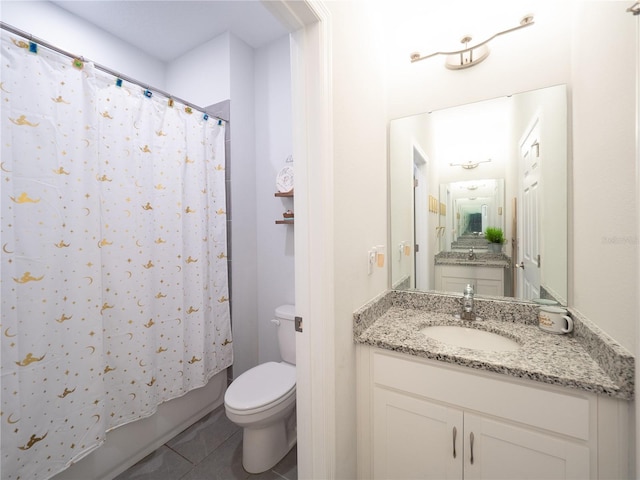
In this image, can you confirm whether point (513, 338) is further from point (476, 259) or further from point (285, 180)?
point (285, 180)

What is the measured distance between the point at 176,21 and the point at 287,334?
224cm

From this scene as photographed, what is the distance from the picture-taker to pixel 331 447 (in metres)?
0.99

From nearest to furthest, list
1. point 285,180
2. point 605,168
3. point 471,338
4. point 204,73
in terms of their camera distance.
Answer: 1. point 605,168
2. point 471,338
3. point 285,180
4. point 204,73

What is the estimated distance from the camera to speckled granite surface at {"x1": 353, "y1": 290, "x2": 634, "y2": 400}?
79cm

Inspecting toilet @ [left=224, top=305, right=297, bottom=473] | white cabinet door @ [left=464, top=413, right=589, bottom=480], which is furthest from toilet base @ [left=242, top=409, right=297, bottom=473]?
white cabinet door @ [left=464, top=413, right=589, bottom=480]

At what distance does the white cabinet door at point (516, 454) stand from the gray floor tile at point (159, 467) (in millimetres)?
1449

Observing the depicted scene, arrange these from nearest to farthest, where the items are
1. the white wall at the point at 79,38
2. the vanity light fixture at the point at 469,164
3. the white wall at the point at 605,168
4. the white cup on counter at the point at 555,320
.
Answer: the white wall at the point at 605,168
the white cup on counter at the point at 555,320
the vanity light fixture at the point at 469,164
the white wall at the point at 79,38

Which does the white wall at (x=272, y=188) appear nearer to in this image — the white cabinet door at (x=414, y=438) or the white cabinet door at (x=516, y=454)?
the white cabinet door at (x=414, y=438)

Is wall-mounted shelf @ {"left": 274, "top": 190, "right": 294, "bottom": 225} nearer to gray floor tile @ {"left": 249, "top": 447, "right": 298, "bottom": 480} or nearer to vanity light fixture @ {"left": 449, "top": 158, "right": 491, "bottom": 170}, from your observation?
vanity light fixture @ {"left": 449, "top": 158, "right": 491, "bottom": 170}

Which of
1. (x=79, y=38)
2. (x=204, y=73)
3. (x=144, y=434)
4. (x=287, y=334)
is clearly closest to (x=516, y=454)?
(x=287, y=334)

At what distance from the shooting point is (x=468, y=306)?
1.34 m

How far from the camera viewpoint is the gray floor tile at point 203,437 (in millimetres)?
1593

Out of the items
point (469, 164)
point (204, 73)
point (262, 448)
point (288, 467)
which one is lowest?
point (288, 467)

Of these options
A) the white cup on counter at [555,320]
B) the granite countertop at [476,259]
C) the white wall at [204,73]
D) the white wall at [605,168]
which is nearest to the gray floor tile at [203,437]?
the granite countertop at [476,259]
